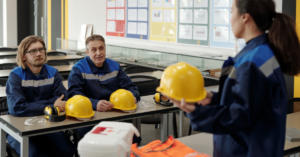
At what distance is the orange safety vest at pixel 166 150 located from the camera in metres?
1.76

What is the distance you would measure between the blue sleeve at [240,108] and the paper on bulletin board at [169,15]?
5186 millimetres

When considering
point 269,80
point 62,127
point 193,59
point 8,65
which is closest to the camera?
point 269,80

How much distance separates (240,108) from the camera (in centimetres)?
115

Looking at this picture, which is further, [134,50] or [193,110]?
[134,50]

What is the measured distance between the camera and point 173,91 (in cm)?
120

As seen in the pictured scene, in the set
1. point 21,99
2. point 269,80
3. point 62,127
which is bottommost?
point 62,127

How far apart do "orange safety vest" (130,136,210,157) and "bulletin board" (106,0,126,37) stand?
19.4 ft

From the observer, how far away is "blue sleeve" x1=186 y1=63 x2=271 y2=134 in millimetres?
1149

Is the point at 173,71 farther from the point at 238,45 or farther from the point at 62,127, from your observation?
the point at 238,45

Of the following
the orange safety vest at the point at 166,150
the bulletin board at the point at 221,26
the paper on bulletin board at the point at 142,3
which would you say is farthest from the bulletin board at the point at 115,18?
the orange safety vest at the point at 166,150

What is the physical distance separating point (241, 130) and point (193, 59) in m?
3.56

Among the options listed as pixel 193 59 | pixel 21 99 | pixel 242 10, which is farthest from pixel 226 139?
pixel 193 59

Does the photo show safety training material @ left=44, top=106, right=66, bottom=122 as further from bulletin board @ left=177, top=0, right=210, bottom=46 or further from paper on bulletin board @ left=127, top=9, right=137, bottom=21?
paper on bulletin board @ left=127, top=9, right=137, bottom=21

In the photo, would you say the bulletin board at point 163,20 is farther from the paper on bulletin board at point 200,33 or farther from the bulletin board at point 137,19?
the paper on bulletin board at point 200,33
